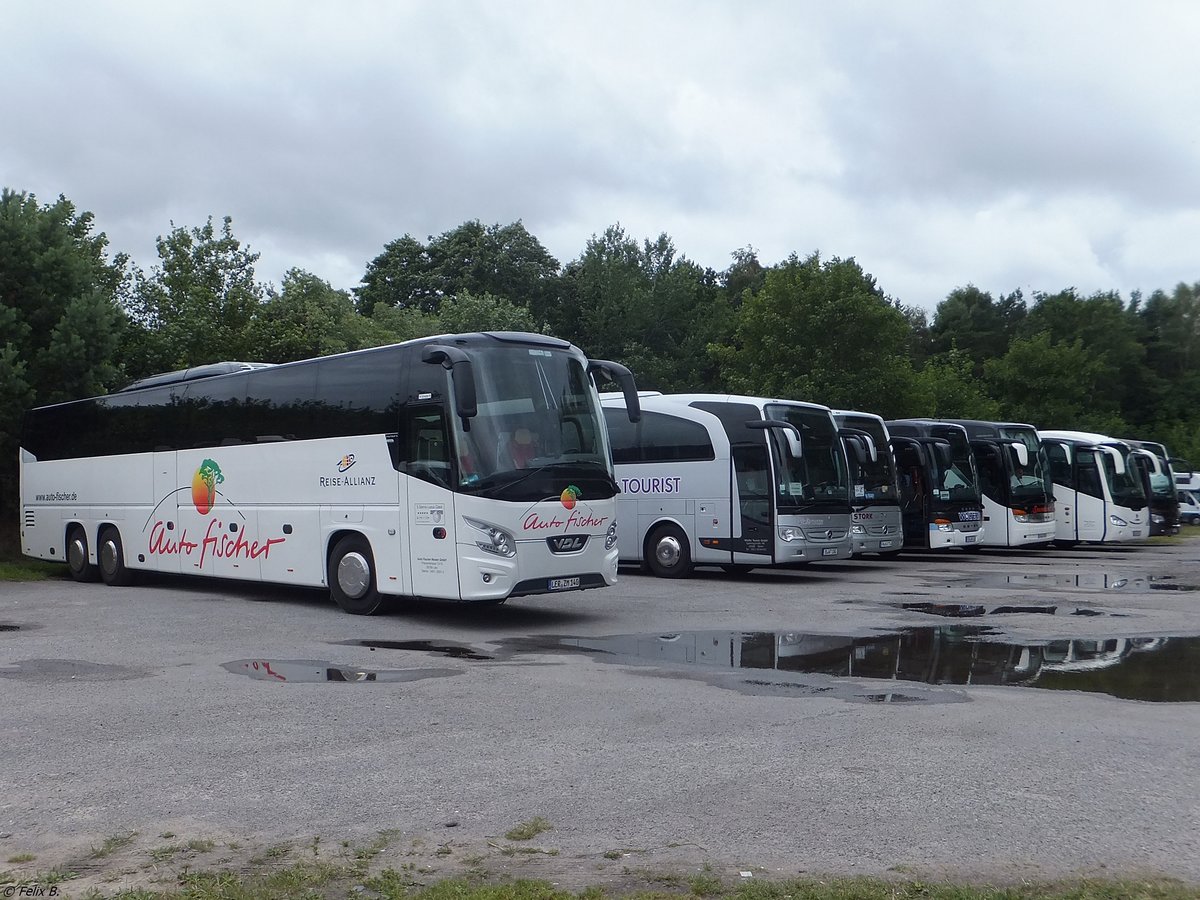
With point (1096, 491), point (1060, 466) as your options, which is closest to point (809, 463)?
point (1060, 466)

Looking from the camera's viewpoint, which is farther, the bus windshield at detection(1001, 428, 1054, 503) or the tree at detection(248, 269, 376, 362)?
the tree at detection(248, 269, 376, 362)

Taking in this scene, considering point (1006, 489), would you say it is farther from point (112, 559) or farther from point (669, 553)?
point (112, 559)

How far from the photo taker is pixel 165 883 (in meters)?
4.73

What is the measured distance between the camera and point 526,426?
1329cm

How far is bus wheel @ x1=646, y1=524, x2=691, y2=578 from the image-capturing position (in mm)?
20703

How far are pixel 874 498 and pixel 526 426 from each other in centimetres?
1105

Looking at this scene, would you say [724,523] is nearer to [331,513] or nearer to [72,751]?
[331,513]

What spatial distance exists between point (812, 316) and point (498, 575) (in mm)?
30735

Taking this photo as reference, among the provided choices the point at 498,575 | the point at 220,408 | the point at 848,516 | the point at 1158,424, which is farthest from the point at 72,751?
the point at 1158,424

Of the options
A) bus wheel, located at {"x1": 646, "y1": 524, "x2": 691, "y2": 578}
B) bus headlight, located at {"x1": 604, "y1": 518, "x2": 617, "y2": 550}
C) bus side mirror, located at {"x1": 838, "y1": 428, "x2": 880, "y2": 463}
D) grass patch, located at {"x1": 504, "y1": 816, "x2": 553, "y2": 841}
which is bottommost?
grass patch, located at {"x1": 504, "y1": 816, "x2": 553, "y2": 841}

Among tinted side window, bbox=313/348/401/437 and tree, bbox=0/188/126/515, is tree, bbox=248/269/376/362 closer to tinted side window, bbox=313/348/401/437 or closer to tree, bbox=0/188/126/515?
tree, bbox=0/188/126/515

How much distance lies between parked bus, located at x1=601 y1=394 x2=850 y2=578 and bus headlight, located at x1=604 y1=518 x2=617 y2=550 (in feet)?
17.9

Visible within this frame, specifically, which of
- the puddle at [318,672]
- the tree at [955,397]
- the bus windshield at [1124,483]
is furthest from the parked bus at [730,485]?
the tree at [955,397]

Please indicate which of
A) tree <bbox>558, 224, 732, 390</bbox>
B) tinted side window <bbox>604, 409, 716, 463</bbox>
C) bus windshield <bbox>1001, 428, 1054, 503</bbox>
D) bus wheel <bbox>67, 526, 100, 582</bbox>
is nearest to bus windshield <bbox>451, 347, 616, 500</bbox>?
tinted side window <bbox>604, 409, 716, 463</bbox>
